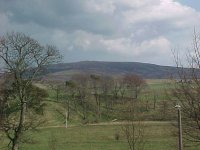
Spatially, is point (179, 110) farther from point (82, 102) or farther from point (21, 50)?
point (82, 102)

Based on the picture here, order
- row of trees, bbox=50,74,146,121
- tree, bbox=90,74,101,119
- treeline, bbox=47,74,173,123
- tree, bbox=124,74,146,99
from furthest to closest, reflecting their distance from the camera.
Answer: tree, bbox=124,74,146,99, tree, bbox=90,74,101,119, row of trees, bbox=50,74,146,121, treeline, bbox=47,74,173,123

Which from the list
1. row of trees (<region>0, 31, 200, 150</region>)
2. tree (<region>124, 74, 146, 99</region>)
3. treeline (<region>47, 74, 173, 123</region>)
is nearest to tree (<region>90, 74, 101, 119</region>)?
treeline (<region>47, 74, 173, 123</region>)

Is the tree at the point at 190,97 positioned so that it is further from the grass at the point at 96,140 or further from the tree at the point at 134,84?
the tree at the point at 134,84

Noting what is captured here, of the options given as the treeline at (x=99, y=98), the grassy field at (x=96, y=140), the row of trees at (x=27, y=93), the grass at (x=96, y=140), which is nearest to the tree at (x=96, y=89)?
the treeline at (x=99, y=98)

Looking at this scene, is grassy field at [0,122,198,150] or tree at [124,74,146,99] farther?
tree at [124,74,146,99]

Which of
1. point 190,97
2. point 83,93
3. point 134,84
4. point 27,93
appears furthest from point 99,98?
point 190,97

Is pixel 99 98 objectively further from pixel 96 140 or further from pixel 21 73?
pixel 21 73

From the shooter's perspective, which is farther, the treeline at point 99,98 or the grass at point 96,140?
the treeline at point 99,98

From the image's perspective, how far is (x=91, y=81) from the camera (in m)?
123

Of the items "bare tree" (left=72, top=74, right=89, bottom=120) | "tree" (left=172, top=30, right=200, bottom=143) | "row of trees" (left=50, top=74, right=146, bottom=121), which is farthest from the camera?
"row of trees" (left=50, top=74, right=146, bottom=121)

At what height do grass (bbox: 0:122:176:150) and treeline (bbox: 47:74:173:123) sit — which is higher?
treeline (bbox: 47:74:173:123)

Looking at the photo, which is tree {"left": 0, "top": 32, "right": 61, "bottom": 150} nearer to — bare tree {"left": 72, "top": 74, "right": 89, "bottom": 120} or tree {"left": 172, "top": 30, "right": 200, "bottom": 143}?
tree {"left": 172, "top": 30, "right": 200, "bottom": 143}

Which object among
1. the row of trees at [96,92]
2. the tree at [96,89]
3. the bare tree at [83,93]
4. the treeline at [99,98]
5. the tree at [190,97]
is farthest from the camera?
the tree at [96,89]

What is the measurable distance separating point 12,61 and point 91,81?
90.0m
